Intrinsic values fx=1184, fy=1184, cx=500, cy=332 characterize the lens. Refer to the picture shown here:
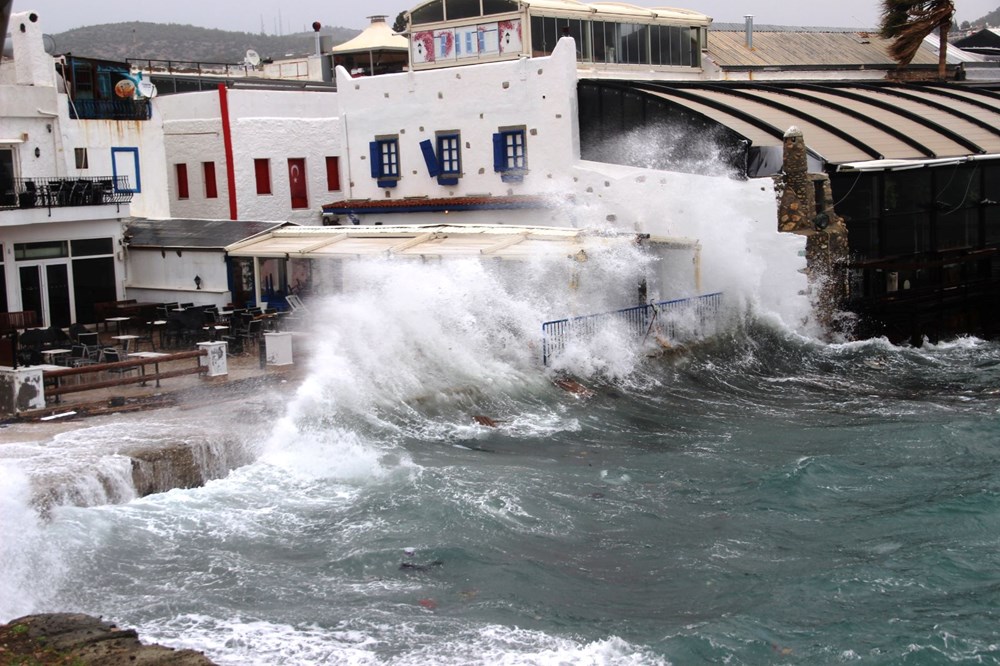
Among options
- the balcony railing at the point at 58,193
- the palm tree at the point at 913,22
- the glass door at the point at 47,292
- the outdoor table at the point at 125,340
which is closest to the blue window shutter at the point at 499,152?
the balcony railing at the point at 58,193

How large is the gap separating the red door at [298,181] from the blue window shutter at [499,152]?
6433 mm

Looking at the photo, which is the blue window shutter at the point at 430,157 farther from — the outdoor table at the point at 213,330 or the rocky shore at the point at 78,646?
the rocky shore at the point at 78,646

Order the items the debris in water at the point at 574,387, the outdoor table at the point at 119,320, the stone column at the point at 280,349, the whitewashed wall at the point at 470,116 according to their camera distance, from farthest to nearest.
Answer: the whitewashed wall at the point at 470,116 → the outdoor table at the point at 119,320 → the debris in water at the point at 574,387 → the stone column at the point at 280,349

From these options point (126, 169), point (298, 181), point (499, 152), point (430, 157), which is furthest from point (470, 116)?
point (126, 169)

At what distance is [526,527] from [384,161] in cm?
1980

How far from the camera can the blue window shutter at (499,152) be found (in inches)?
1166

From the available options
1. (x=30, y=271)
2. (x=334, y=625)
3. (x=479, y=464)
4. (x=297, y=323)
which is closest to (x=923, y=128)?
A: (x=297, y=323)

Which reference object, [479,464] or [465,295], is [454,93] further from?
[479,464]

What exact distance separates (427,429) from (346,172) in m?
16.1

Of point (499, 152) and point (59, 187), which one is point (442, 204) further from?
point (59, 187)

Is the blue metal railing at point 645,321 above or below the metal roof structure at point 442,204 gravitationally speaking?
below

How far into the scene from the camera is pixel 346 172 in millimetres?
33000

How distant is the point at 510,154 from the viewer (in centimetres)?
2959

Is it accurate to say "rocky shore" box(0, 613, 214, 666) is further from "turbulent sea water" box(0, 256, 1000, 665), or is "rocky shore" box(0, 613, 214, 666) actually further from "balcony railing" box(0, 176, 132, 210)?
"balcony railing" box(0, 176, 132, 210)
